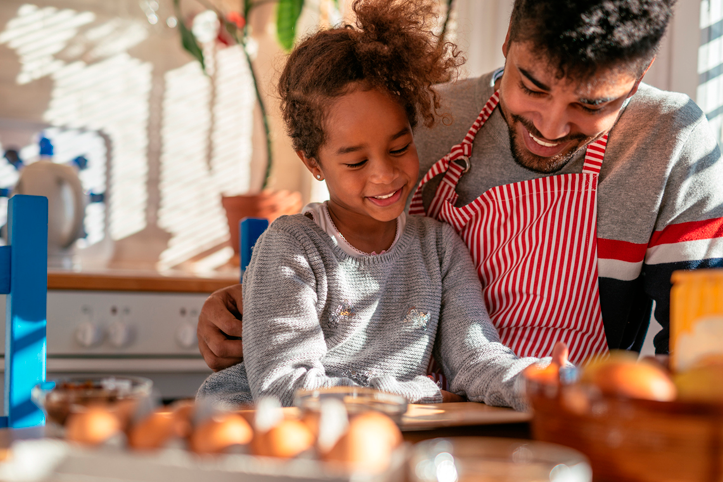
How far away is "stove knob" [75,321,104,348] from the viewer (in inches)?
58.4

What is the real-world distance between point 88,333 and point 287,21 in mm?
1199

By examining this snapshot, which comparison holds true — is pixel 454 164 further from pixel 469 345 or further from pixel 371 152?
pixel 469 345

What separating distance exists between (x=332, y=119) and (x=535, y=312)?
46 cm

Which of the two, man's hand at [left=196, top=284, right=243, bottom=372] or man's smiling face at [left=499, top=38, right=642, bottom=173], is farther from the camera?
man's hand at [left=196, top=284, right=243, bottom=372]

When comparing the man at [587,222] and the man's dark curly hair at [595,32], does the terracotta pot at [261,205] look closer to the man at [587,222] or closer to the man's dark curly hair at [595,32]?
the man at [587,222]

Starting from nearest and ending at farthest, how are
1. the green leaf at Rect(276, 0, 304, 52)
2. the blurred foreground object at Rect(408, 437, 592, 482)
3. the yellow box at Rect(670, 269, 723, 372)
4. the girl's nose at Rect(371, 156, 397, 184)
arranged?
the blurred foreground object at Rect(408, 437, 592, 482) → the yellow box at Rect(670, 269, 723, 372) → the girl's nose at Rect(371, 156, 397, 184) → the green leaf at Rect(276, 0, 304, 52)

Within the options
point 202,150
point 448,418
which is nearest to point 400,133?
point 448,418

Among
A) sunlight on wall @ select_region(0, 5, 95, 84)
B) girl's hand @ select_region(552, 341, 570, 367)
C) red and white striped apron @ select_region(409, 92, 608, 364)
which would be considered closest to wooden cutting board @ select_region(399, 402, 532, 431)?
girl's hand @ select_region(552, 341, 570, 367)

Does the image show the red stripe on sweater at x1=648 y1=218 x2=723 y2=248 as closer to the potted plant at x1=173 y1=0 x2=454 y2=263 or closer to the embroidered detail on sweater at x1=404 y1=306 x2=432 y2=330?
the embroidered detail on sweater at x1=404 y1=306 x2=432 y2=330

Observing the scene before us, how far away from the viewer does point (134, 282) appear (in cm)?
155

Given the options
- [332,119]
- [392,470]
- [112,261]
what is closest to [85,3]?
[112,261]

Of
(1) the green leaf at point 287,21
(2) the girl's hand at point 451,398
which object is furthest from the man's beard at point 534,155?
(1) the green leaf at point 287,21

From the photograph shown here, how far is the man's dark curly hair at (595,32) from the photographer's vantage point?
85 centimetres

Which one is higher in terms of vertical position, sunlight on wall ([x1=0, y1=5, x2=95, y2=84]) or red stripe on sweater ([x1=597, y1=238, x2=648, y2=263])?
sunlight on wall ([x1=0, y1=5, x2=95, y2=84])
